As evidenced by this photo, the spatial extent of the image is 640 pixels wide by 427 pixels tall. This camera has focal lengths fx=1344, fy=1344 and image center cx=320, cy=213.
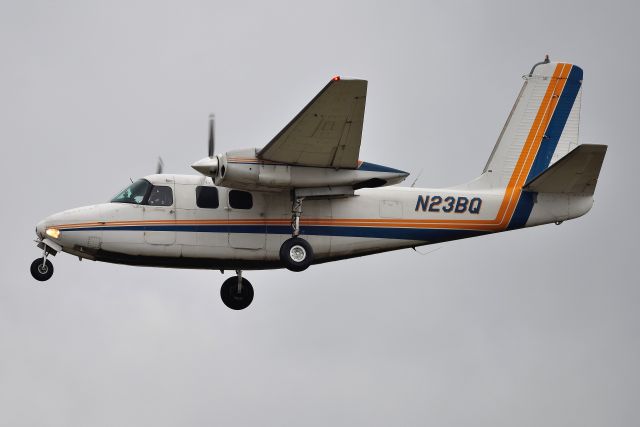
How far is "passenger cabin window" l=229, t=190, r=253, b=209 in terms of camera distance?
32.9 metres

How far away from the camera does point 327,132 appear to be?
3069 cm

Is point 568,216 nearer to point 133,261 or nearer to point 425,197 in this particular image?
point 425,197

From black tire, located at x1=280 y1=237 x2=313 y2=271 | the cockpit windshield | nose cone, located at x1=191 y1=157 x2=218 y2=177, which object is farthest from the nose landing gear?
black tire, located at x1=280 y1=237 x2=313 y2=271

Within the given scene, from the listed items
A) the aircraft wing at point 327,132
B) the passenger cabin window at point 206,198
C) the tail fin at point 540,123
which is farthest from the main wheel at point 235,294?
the tail fin at point 540,123

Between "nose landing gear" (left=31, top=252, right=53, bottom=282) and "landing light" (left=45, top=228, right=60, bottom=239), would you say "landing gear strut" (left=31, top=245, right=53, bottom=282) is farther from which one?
"landing light" (left=45, top=228, right=60, bottom=239)

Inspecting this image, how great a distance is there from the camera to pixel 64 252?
3272cm

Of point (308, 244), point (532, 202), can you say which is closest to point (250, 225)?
point (308, 244)

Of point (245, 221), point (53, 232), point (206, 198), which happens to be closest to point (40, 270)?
point (53, 232)

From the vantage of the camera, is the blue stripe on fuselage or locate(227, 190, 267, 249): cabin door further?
locate(227, 190, 267, 249): cabin door

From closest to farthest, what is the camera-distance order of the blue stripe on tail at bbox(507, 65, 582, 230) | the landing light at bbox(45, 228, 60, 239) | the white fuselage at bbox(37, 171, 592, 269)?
the landing light at bbox(45, 228, 60, 239)
the white fuselage at bbox(37, 171, 592, 269)
the blue stripe on tail at bbox(507, 65, 582, 230)

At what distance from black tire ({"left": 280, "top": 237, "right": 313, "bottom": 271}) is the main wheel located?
250cm

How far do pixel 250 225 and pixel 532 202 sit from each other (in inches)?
289

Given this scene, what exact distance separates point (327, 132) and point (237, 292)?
606 centimetres

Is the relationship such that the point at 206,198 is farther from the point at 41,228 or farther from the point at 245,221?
the point at 41,228
